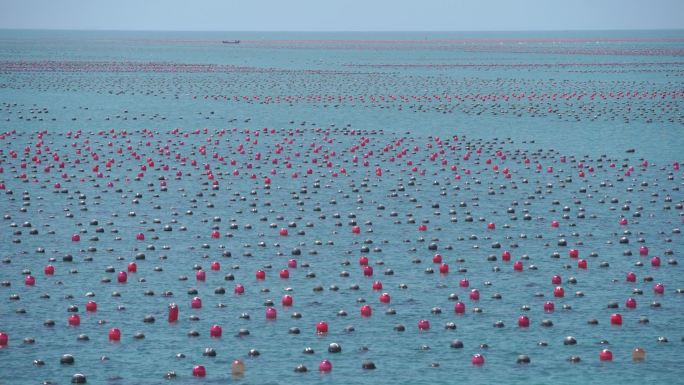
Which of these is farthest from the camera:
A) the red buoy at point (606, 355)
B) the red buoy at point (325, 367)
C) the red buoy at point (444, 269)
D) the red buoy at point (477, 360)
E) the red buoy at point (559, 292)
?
the red buoy at point (444, 269)

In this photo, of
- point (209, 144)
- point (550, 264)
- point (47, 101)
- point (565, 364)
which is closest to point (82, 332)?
point (565, 364)

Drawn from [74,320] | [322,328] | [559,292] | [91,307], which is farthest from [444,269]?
[74,320]

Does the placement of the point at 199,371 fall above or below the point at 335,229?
below

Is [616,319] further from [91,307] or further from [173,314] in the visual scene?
[91,307]

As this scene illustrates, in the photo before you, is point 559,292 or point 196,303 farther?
point 559,292

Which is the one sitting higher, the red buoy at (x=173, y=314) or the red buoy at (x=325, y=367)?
the red buoy at (x=173, y=314)

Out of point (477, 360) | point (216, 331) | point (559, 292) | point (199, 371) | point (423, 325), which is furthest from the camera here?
point (559, 292)

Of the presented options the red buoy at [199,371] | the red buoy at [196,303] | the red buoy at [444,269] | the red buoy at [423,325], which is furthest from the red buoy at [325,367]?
the red buoy at [444,269]

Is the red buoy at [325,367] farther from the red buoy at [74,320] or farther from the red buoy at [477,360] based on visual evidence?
the red buoy at [74,320]

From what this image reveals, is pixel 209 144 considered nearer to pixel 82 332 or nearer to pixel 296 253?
pixel 296 253
